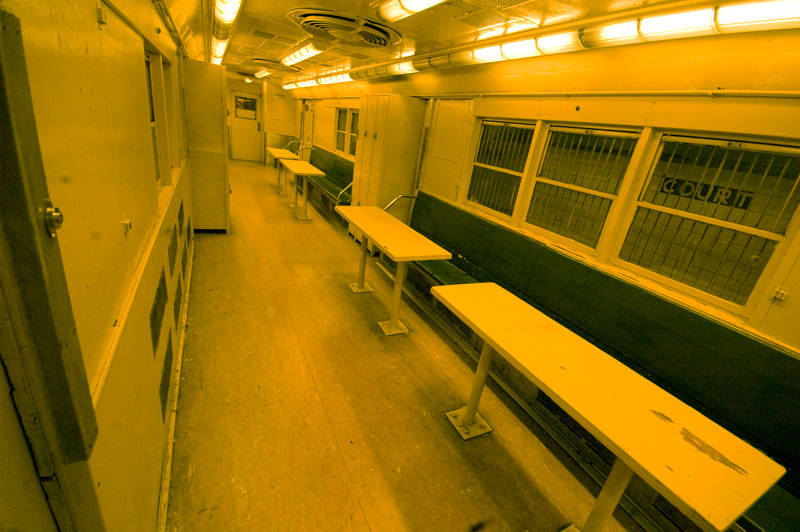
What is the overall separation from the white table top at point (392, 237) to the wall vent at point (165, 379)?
1742 mm

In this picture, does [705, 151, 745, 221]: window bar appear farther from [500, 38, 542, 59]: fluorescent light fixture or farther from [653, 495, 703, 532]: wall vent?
[653, 495, 703, 532]: wall vent

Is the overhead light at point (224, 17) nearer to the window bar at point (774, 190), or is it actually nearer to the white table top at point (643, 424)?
the white table top at point (643, 424)

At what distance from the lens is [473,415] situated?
8.35 feet

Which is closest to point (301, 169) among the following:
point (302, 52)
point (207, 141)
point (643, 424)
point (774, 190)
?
point (207, 141)

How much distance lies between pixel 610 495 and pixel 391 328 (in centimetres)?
225

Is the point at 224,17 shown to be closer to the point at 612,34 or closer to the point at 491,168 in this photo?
the point at 491,168

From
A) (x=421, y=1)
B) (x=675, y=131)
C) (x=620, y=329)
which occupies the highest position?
(x=421, y=1)

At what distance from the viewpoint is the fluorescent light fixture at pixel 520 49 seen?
112 inches

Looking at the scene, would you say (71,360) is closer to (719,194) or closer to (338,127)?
(719,194)

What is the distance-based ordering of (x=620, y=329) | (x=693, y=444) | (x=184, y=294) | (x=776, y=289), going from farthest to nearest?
1. (x=184, y=294)
2. (x=620, y=329)
3. (x=776, y=289)
4. (x=693, y=444)

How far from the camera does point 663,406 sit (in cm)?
163

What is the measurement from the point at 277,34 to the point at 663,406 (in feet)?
18.4

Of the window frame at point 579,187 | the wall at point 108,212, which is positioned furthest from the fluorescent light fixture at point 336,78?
the wall at point 108,212

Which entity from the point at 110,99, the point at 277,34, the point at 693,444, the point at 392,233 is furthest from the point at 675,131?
the point at 277,34
